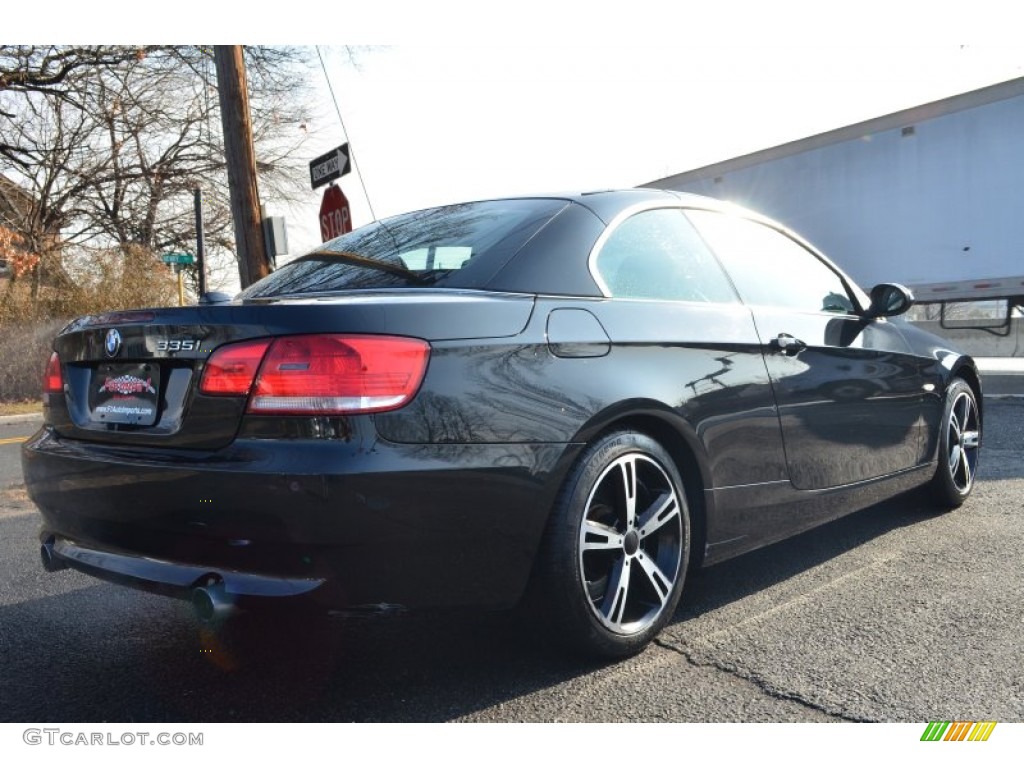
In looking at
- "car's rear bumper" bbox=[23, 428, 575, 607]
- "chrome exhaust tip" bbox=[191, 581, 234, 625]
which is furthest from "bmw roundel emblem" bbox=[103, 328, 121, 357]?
"chrome exhaust tip" bbox=[191, 581, 234, 625]

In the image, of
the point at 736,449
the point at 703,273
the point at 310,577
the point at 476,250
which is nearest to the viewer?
the point at 310,577

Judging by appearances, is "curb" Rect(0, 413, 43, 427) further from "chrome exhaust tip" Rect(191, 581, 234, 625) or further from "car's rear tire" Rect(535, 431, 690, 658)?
"car's rear tire" Rect(535, 431, 690, 658)

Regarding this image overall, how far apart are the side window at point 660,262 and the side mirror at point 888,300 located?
1.15m

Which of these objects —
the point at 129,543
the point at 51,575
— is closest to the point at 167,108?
the point at 51,575

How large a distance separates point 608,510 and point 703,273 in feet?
3.51

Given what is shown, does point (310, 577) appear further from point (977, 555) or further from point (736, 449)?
point (977, 555)

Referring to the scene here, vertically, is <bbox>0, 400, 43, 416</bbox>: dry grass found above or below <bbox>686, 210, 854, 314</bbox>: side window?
below

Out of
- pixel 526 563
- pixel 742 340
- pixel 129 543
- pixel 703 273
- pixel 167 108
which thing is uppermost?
pixel 167 108

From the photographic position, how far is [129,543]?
2266 millimetres

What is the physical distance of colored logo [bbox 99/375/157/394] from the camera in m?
2.35

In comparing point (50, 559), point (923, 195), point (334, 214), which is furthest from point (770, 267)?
point (923, 195)

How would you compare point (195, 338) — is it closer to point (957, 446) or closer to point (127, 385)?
point (127, 385)

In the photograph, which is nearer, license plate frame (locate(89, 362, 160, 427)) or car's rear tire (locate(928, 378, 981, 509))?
license plate frame (locate(89, 362, 160, 427))

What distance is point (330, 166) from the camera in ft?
23.6
